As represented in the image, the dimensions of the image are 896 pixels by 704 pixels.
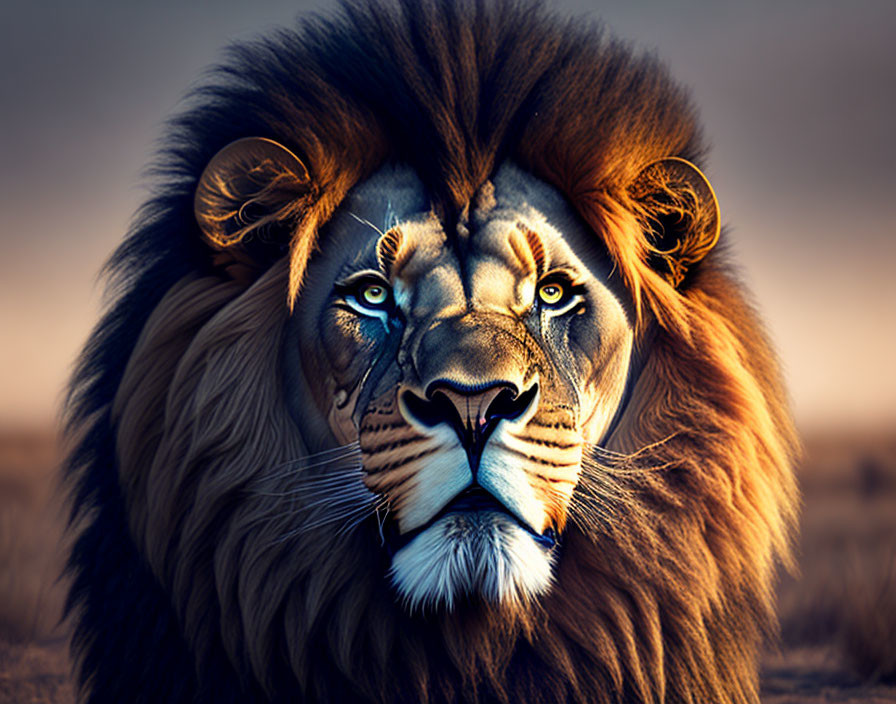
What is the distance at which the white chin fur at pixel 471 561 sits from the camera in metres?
2.54

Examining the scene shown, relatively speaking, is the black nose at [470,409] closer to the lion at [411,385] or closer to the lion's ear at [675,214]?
the lion at [411,385]

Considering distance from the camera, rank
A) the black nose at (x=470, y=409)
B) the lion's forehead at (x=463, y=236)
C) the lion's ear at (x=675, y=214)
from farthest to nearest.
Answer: the lion's ear at (x=675, y=214) → the lion's forehead at (x=463, y=236) → the black nose at (x=470, y=409)

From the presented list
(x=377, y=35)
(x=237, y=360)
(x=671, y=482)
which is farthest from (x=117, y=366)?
(x=671, y=482)

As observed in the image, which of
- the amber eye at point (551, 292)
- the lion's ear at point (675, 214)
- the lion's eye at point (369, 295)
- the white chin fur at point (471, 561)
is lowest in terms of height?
the white chin fur at point (471, 561)

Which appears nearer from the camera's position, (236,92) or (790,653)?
(236,92)

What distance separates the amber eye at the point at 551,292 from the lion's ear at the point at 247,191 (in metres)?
0.80

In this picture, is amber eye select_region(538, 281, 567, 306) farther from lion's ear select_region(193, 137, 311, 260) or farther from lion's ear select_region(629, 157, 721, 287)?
lion's ear select_region(193, 137, 311, 260)

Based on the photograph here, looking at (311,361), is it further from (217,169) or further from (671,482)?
(671,482)

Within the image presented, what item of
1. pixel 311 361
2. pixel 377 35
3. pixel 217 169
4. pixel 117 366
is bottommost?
pixel 117 366

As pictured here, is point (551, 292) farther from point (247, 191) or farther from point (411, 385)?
point (247, 191)

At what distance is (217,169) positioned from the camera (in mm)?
2938

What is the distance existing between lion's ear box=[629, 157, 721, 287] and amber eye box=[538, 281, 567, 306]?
14.8 inches

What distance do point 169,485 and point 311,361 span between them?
0.59 meters

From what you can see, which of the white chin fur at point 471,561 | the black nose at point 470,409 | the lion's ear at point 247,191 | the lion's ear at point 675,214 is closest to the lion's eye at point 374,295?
the lion's ear at point 247,191
